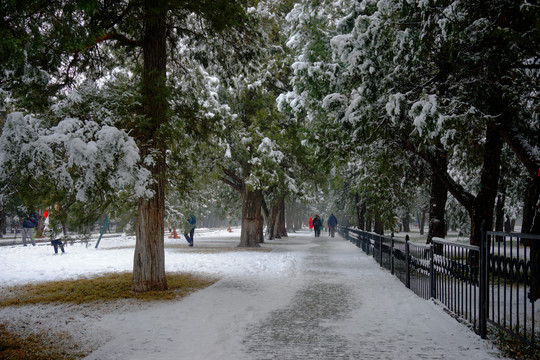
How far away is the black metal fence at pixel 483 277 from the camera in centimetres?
496

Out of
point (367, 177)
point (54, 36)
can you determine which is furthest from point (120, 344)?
point (367, 177)

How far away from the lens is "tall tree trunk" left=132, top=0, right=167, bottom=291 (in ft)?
29.7

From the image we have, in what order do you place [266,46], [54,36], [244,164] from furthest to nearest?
[244,164] < [266,46] < [54,36]

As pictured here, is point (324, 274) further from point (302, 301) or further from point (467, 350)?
point (467, 350)

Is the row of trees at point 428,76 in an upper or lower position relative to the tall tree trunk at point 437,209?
upper

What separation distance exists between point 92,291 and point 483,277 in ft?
25.8

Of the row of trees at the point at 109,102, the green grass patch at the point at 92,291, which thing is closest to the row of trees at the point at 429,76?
the row of trees at the point at 109,102

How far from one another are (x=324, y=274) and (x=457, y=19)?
7815 mm

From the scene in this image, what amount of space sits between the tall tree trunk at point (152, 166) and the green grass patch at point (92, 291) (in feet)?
1.56

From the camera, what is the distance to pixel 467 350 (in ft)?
17.7

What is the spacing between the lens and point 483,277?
5855 mm

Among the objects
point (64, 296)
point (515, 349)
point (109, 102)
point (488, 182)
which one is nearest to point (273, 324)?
point (515, 349)

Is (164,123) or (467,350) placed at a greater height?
(164,123)

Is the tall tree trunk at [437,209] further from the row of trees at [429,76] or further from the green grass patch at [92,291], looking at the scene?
the green grass patch at [92,291]
